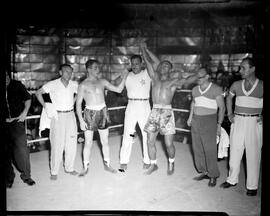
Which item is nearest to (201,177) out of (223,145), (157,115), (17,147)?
(223,145)

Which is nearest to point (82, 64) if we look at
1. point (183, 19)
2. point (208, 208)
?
point (183, 19)

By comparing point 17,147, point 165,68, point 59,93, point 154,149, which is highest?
point 165,68

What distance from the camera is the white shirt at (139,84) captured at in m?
4.34

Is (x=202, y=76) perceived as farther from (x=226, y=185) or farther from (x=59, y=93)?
(x=59, y=93)

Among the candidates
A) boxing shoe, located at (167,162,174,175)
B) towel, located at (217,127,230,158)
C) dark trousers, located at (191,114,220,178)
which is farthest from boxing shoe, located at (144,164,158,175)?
towel, located at (217,127,230,158)

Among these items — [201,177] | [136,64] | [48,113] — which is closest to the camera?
[48,113]

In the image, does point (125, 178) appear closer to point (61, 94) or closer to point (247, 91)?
point (61, 94)

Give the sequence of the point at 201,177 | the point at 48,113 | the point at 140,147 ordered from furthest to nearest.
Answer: the point at 140,147
the point at 201,177
the point at 48,113

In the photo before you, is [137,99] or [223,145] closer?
[223,145]

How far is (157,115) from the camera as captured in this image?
4234 millimetres

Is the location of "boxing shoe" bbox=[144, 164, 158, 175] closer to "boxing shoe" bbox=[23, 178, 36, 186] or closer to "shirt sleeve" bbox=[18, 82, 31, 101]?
"boxing shoe" bbox=[23, 178, 36, 186]

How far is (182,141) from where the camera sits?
6480mm

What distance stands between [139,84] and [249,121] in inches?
67.1

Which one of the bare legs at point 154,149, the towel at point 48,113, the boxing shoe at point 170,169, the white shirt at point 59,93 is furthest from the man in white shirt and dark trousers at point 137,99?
the towel at point 48,113
